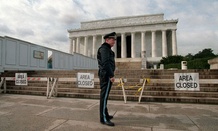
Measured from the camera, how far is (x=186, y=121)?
139 inches

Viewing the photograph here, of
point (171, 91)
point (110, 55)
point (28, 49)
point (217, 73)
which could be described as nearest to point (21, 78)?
point (28, 49)

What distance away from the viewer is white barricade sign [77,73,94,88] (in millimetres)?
7086

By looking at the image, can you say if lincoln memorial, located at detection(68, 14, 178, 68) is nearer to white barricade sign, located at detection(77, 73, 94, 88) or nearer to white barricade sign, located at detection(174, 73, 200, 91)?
white barricade sign, located at detection(77, 73, 94, 88)

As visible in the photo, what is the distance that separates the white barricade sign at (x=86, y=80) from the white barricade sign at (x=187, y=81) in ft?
13.1

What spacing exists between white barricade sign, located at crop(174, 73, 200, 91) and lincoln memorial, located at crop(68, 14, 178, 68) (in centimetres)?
3455

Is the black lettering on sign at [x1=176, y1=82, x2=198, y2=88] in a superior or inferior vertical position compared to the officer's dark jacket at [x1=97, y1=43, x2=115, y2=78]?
inferior

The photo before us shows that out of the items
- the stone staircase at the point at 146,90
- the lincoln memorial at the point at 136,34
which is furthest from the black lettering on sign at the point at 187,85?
the lincoln memorial at the point at 136,34

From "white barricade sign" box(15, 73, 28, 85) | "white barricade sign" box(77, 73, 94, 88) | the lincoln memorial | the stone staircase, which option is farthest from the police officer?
the lincoln memorial

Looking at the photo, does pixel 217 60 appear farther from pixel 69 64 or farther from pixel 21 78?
pixel 69 64

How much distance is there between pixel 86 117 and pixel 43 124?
41.9 inches

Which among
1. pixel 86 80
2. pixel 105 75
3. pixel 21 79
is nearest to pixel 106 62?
pixel 105 75

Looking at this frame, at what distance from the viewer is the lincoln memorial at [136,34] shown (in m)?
43.3

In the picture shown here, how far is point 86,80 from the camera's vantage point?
23.5ft

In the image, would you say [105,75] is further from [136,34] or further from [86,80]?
[136,34]
